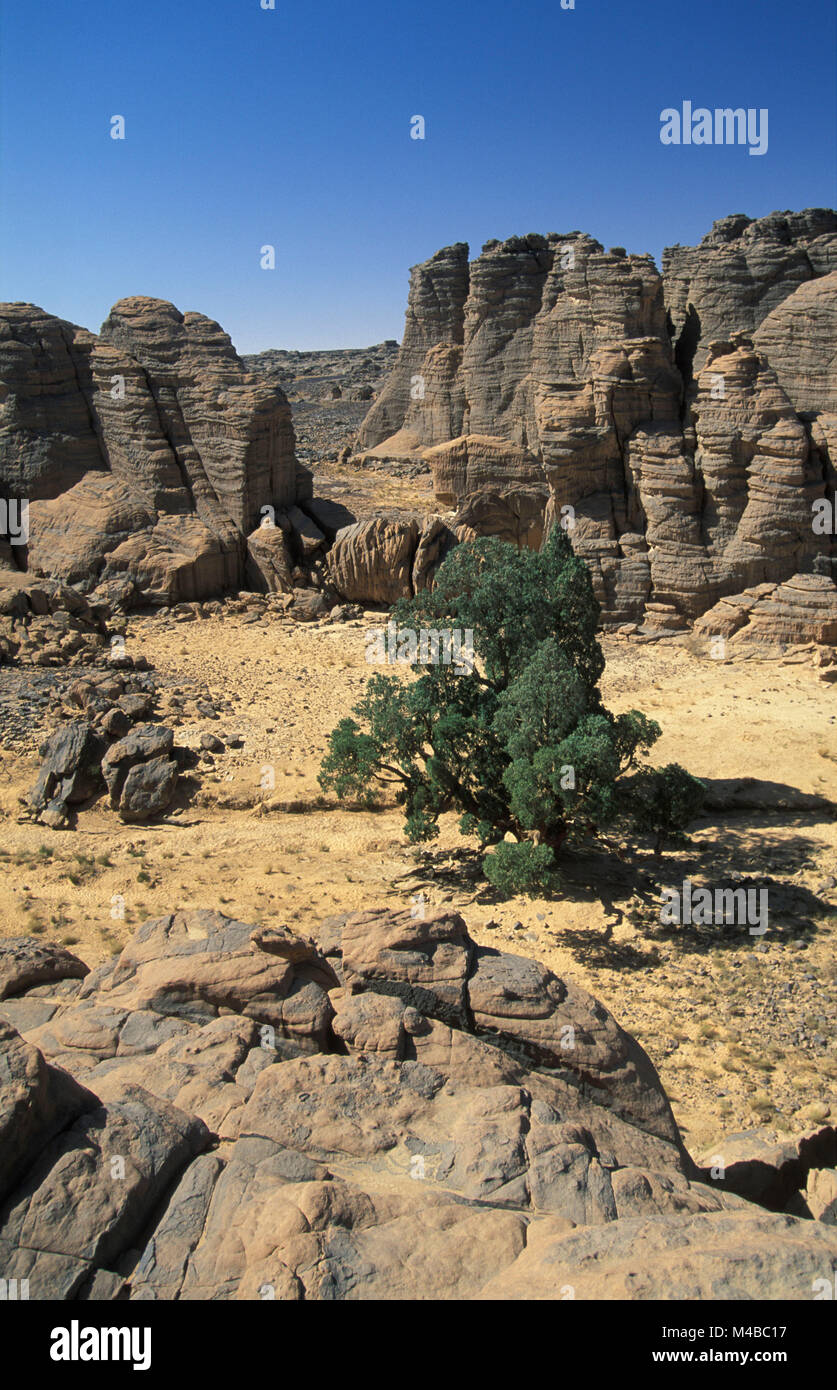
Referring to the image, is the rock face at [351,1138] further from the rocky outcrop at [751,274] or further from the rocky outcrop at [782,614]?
the rocky outcrop at [751,274]

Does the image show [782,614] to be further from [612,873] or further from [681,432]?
[612,873]

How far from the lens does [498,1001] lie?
9961mm

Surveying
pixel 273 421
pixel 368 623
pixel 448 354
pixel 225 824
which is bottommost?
pixel 225 824

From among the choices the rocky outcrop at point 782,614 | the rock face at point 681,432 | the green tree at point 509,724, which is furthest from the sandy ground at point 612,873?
the rock face at point 681,432

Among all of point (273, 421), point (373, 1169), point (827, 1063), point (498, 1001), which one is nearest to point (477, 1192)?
point (373, 1169)

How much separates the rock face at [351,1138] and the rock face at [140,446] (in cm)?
2197

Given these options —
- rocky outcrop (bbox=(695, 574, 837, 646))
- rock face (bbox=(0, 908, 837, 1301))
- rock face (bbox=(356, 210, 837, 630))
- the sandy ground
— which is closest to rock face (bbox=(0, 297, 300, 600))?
the sandy ground

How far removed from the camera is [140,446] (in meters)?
31.8

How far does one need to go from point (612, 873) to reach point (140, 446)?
23.3m

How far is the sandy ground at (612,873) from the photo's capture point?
12.8 metres

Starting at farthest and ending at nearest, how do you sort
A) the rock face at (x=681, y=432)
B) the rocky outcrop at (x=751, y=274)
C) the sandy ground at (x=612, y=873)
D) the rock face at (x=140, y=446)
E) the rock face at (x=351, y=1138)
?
the rocky outcrop at (x=751, y=274) < the rock face at (x=140, y=446) < the rock face at (x=681, y=432) < the sandy ground at (x=612, y=873) < the rock face at (x=351, y=1138)

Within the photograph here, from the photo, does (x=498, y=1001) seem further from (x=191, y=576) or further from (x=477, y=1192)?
(x=191, y=576)
